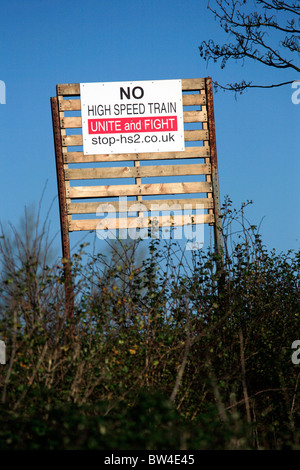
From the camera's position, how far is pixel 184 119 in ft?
39.2

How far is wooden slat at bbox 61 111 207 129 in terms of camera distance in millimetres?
11688

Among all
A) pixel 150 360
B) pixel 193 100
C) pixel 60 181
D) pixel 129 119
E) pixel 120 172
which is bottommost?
pixel 150 360

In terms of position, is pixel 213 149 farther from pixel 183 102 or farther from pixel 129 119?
pixel 129 119

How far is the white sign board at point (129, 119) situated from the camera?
11.7m

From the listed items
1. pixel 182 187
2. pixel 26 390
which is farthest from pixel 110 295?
pixel 182 187

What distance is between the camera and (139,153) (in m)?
11.7

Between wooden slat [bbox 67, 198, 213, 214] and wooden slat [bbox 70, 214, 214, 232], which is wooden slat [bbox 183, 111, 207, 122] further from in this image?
wooden slat [bbox 70, 214, 214, 232]

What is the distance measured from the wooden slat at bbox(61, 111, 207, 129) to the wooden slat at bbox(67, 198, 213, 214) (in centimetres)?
153

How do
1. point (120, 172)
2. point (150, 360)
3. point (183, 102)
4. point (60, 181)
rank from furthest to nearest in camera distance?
point (183, 102) < point (120, 172) < point (60, 181) < point (150, 360)

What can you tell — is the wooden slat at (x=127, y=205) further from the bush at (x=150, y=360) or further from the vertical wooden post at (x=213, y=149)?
the bush at (x=150, y=360)

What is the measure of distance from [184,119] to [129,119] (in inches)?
42.7

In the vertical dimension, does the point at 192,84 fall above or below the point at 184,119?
above

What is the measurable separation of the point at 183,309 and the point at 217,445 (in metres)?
2.94

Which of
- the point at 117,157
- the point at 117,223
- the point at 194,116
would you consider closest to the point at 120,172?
the point at 117,157
